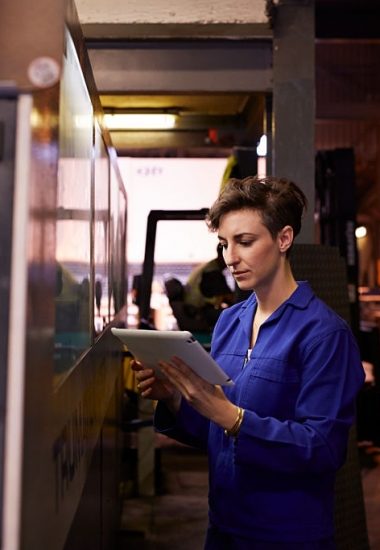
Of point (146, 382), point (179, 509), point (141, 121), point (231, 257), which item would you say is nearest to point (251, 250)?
point (231, 257)

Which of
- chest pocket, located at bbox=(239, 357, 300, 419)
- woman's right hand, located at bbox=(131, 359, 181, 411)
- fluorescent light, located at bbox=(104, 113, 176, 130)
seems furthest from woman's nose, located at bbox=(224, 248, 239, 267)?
fluorescent light, located at bbox=(104, 113, 176, 130)

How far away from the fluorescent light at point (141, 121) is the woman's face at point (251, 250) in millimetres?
4622

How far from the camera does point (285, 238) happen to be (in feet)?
7.20

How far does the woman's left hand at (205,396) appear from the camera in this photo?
1.98 meters

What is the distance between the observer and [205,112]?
6.89 meters

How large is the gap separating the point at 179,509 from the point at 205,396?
3891 millimetres

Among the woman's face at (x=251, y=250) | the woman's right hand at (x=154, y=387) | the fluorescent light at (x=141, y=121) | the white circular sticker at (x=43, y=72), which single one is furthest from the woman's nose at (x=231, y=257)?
the fluorescent light at (x=141, y=121)

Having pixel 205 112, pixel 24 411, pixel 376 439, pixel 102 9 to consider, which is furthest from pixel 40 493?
pixel 376 439

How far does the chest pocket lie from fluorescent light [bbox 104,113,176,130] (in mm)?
4774

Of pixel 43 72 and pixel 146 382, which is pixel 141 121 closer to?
pixel 146 382

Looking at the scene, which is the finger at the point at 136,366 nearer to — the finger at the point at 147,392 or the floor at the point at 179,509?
the finger at the point at 147,392

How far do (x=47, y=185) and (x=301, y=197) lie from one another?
1.02 m

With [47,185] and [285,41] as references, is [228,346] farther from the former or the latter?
[285,41]

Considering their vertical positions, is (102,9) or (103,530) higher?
(102,9)
